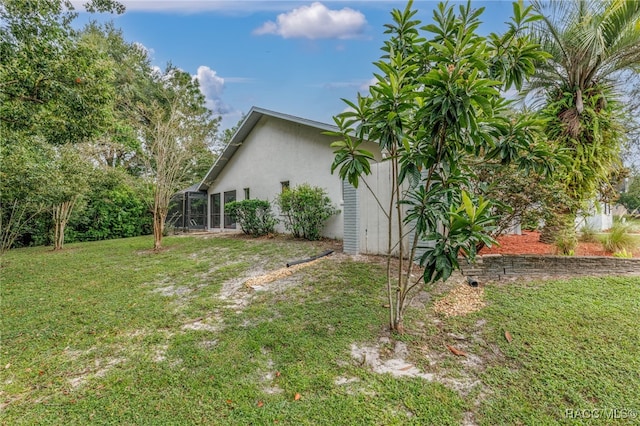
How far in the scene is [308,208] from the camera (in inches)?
352

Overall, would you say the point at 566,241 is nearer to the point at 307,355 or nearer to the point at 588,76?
the point at 588,76

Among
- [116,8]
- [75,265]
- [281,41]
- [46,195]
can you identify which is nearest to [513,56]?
[281,41]

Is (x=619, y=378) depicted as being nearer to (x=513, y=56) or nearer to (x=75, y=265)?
(x=513, y=56)

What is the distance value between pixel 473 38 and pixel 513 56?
0.65 metres

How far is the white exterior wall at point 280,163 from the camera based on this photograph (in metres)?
9.27

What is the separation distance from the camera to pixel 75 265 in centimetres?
707

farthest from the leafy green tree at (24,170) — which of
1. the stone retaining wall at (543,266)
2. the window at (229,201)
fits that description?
the stone retaining wall at (543,266)

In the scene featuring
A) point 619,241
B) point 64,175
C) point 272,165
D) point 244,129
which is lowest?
point 619,241

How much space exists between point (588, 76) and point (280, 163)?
356 inches

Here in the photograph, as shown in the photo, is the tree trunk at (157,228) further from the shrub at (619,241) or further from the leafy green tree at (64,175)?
the shrub at (619,241)

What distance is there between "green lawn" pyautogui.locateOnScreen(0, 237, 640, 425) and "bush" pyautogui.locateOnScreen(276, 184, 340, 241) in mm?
4120

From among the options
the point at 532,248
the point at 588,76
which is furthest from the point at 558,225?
the point at 588,76

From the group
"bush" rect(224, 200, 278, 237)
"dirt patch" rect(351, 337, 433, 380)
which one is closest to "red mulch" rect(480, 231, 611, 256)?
"dirt patch" rect(351, 337, 433, 380)

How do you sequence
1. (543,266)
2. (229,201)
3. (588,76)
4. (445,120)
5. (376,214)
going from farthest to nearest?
1. (229,201)
2. (376,214)
3. (588,76)
4. (543,266)
5. (445,120)
